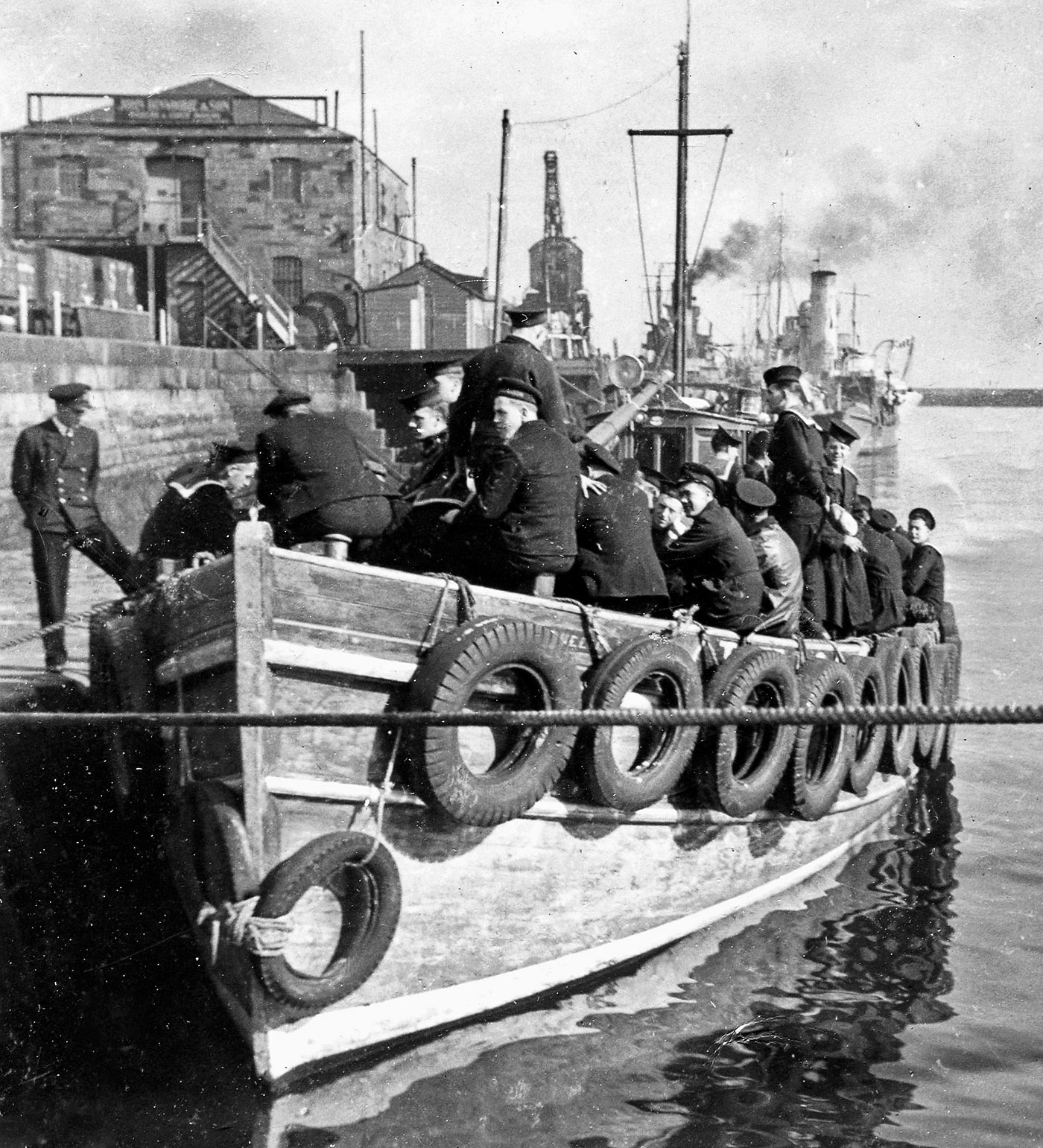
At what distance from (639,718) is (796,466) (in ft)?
16.8

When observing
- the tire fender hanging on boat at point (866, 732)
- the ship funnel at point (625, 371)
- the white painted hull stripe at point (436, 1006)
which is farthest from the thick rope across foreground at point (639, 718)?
the ship funnel at point (625, 371)

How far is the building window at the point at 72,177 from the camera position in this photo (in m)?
34.3

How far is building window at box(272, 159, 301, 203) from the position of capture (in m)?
34.4

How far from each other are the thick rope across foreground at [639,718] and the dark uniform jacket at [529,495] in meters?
1.62

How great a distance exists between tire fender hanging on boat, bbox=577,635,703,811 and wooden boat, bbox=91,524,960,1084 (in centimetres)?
1

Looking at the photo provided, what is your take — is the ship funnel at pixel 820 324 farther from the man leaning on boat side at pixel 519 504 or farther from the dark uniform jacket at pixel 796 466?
the man leaning on boat side at pixel 519 504

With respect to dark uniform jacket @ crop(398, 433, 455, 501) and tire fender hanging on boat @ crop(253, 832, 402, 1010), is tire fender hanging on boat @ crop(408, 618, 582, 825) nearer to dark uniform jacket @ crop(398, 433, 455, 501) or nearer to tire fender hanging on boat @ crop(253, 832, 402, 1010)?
tire fender hanging on boat @ crop(253, 832, 402, 1010)

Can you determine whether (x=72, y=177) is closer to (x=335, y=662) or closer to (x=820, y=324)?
(x=820, y=324)

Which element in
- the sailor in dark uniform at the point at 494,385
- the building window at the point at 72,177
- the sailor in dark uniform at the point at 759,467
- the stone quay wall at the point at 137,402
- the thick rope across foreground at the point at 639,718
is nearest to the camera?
the thick rope across foreground at the point at 639,718

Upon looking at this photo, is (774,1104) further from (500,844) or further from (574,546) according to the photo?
(574,546)

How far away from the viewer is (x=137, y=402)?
674 inches

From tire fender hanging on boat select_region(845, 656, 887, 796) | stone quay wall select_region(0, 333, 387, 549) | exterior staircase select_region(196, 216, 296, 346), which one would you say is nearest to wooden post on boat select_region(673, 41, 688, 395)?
stone quay wall select_region(0, 333, 387, 549)

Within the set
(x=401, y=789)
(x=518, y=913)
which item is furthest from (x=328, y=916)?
(x=518, y=913)

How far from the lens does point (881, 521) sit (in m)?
9.92
